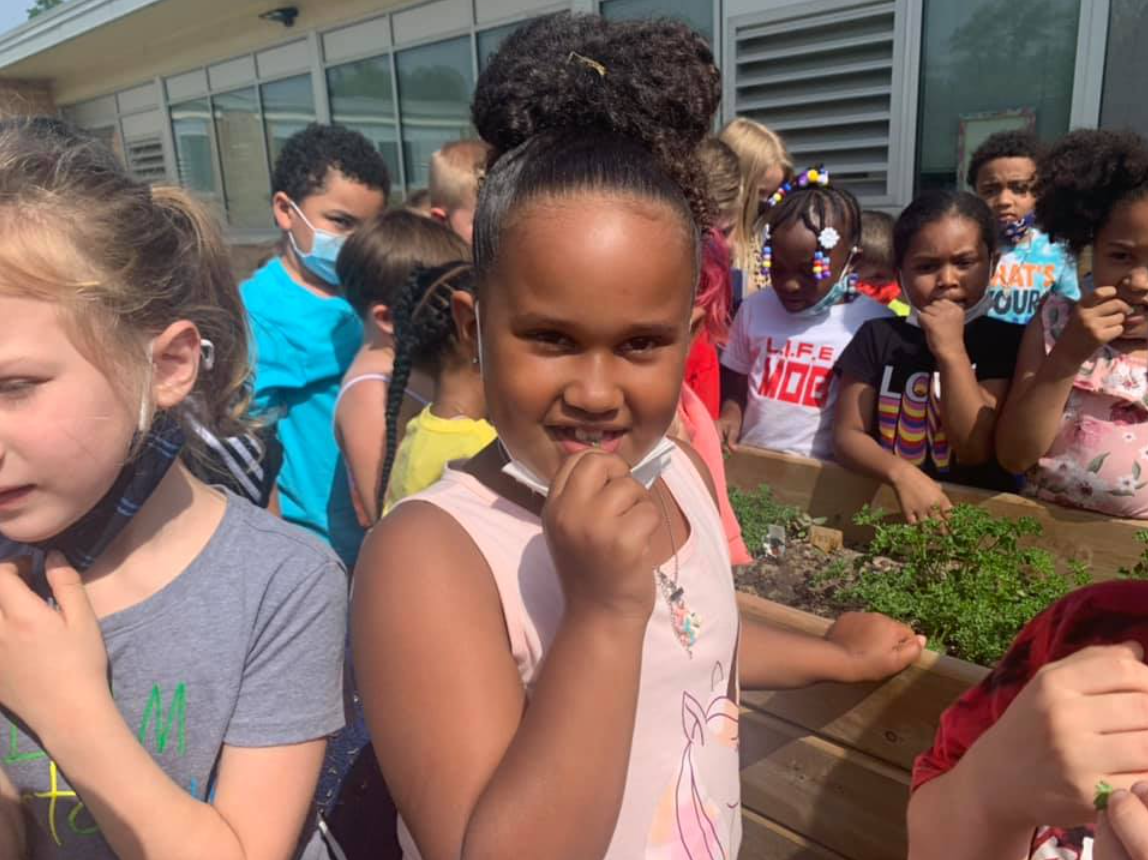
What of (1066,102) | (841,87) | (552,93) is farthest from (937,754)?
(841,87)

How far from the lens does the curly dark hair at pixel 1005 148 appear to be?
436 cm

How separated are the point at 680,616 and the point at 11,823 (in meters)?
0.92

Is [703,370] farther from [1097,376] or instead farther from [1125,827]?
[1125,827]

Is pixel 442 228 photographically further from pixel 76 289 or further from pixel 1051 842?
pixel 1051 842

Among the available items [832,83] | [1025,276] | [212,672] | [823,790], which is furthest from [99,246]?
[832,83]

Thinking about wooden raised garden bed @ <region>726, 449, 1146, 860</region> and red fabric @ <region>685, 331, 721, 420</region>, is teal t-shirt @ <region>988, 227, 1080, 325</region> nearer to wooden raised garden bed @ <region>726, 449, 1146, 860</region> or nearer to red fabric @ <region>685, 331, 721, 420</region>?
red fabric @ <region>685, 331, 721, 420</region>

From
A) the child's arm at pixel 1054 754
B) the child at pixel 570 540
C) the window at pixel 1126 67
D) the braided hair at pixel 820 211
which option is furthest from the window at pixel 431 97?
the child's arm at pixel 1054 754

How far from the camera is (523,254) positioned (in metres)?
1.11

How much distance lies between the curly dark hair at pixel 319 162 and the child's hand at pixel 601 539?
3.01 metres

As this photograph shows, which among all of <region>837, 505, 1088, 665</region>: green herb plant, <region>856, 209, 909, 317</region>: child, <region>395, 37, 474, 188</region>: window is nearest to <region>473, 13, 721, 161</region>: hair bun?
<region>837, 505, 1088, 665</region>: green herb plant

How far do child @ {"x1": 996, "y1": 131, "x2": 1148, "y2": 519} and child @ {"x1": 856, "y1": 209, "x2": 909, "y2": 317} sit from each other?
197 cm

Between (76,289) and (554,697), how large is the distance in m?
0.79

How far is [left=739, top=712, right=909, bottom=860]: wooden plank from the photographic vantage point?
186 cm

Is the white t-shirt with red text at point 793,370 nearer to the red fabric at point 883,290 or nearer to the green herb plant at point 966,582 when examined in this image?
the green herb plant at point 966,582
